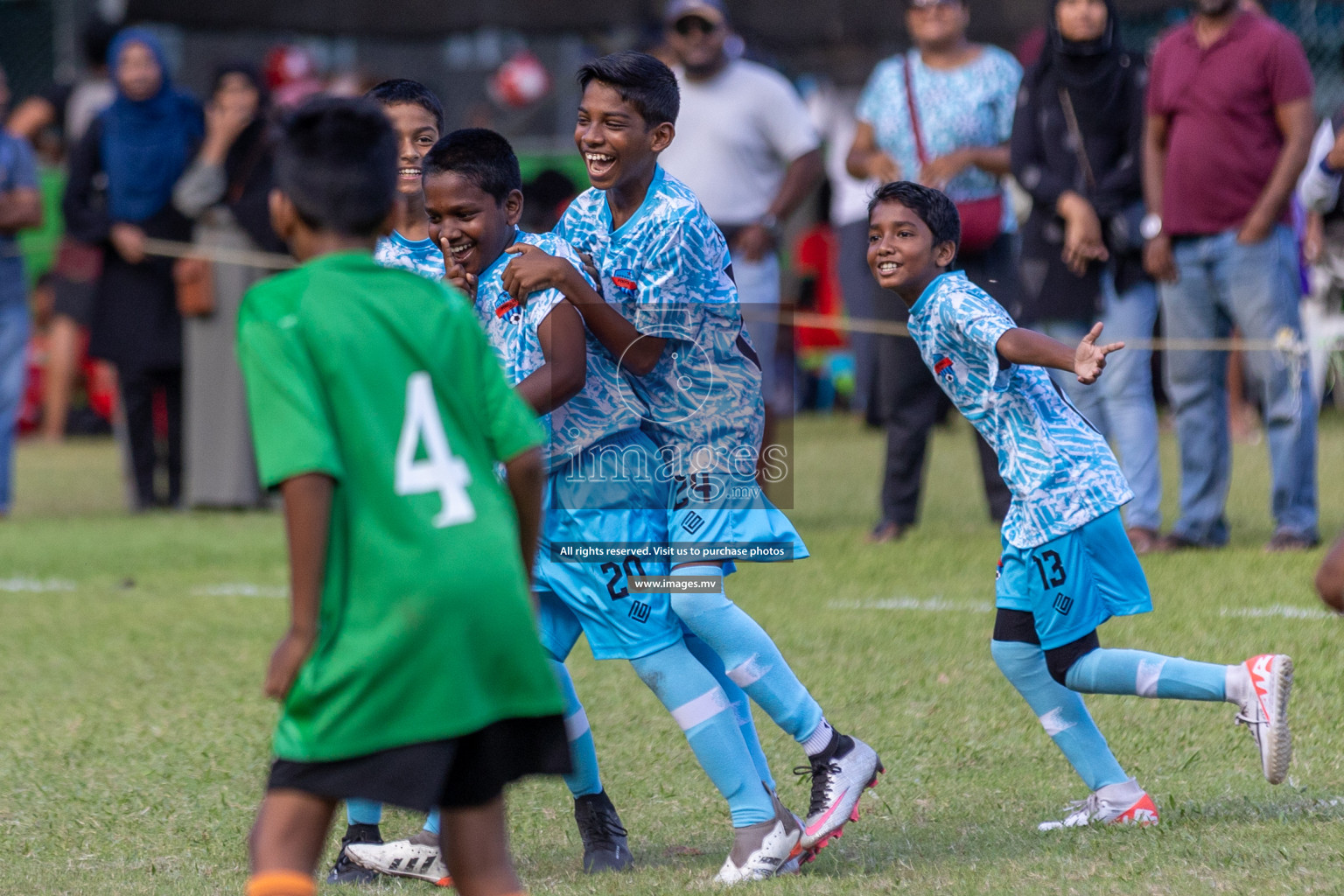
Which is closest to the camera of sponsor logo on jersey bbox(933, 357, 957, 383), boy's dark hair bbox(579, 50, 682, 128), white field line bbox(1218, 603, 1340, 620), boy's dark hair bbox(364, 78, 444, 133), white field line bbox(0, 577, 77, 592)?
boy's dark hair bbox(579, 50, 682, 128)

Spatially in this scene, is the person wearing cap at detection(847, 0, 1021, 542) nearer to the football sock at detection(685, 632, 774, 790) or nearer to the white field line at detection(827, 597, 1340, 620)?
the white field line at detection(827, 597, 1340, 620)

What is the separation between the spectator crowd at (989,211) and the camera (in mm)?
7562

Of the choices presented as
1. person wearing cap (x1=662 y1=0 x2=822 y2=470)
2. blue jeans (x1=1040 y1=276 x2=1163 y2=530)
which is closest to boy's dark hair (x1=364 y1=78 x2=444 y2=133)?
blue jeans (x1=1040 y1=276 x2=1163 y2=530)

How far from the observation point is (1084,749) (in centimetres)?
406

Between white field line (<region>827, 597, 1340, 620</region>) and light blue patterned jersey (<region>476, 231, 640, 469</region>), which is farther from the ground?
light blue patterned jersey (<region>476, 231, 640, 469</region>)

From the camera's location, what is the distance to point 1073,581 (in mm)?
3996

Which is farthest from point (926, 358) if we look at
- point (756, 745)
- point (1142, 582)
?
point (756, 745)

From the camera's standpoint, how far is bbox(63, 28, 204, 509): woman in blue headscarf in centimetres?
1039

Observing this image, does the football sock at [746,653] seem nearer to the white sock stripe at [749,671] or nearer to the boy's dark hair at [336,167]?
the white sock stripe at [749,671]

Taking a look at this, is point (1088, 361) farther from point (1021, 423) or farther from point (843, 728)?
point (843, 728)

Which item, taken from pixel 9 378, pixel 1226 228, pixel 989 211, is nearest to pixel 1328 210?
pixel 1226 228

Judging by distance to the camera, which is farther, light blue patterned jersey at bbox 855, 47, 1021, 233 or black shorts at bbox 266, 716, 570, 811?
light blue patterned jersey at bbox 855, 47, 1021, 233

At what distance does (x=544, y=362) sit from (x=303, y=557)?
1289 millimetres

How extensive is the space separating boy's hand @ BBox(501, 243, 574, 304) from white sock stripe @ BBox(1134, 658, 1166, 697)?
60.5 inches
